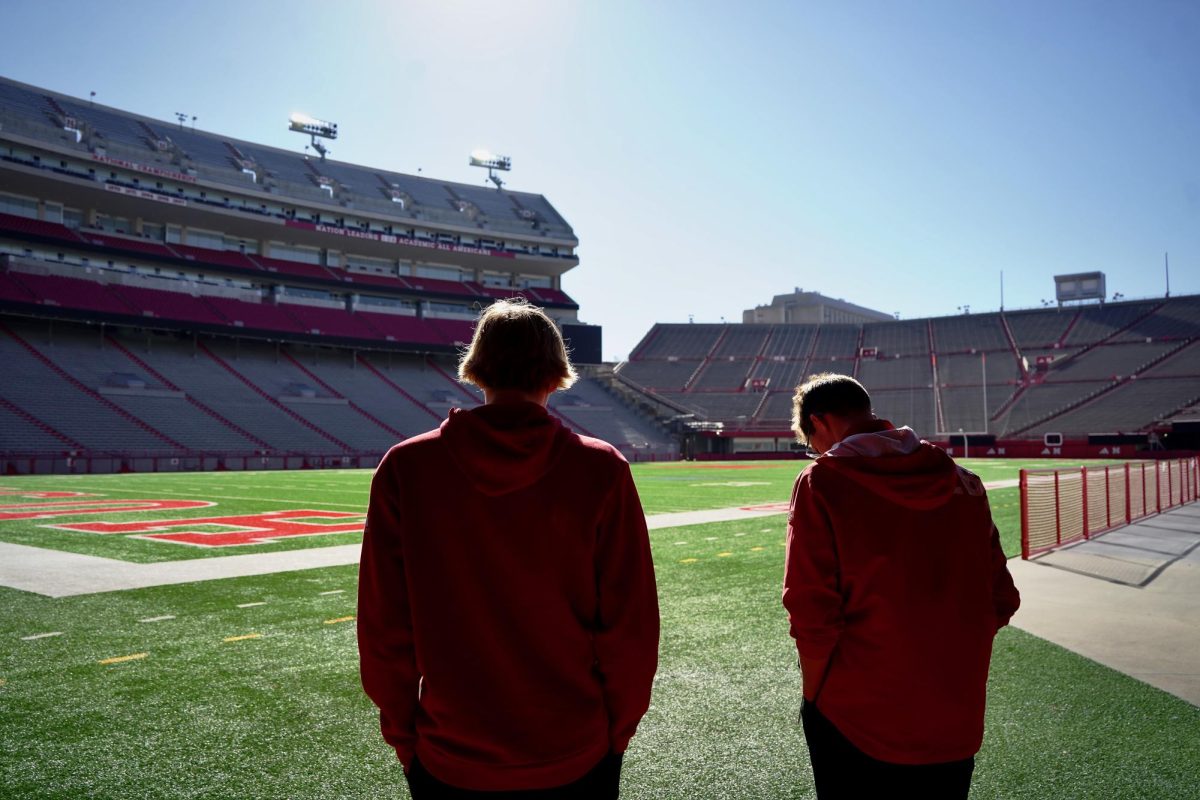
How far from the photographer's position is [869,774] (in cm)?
252

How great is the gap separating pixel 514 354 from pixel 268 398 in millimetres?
47344

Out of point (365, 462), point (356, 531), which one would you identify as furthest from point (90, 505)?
point (365, 462)

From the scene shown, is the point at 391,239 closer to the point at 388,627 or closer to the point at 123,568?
the point at 123,568

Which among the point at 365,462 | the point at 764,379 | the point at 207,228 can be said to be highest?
the point at 207,228

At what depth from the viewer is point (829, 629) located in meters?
2.57

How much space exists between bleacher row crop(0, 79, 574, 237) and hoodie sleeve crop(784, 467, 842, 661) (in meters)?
55.1

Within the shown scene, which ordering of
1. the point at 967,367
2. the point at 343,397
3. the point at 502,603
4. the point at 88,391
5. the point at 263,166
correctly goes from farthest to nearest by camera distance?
the point at 967,367 < the point at 263,166 < the point at 343,397 < the point at 88,391 < the point at 502,603

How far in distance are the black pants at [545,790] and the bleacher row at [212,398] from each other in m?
37.9

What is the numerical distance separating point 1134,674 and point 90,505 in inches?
749

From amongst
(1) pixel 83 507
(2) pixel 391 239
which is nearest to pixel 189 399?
(2) pixel 391 239

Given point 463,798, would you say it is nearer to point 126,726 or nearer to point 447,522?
point 447,522

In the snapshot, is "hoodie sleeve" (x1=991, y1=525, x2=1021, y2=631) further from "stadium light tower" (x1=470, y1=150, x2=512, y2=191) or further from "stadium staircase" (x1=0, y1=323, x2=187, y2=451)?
"stadium light tower" (x1=470, y1=150, x2=512, y2=191)

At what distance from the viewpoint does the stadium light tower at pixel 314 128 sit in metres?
66.1

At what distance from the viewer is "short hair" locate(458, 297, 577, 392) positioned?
7.50ft
